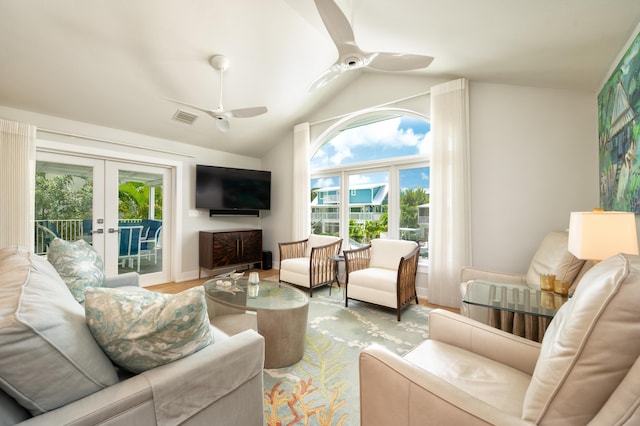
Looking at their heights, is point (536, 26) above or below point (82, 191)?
above

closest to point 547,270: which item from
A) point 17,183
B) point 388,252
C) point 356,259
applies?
point 388,252

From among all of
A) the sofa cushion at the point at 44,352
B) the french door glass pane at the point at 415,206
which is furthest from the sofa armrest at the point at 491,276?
the sofa cushion at the point at 44,352

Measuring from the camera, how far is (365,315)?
2.90m

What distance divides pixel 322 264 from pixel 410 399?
113 inches

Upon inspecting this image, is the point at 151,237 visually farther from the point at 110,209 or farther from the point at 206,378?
the point at 206,378

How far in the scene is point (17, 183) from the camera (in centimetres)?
289

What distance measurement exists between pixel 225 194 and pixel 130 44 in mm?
2487

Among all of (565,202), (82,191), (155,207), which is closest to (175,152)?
(155,207)

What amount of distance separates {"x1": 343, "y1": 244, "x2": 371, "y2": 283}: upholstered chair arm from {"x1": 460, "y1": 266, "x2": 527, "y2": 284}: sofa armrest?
121cm

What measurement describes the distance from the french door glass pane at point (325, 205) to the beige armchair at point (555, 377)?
141 inches

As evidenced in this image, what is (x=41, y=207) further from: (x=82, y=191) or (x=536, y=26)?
(x=536, y=26)

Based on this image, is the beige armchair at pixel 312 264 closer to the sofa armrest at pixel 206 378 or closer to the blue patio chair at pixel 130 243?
the blue patio chair at pixel 130 243

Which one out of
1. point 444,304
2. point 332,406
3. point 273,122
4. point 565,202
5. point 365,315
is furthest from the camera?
point 273,122

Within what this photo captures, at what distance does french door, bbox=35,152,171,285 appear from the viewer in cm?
329
